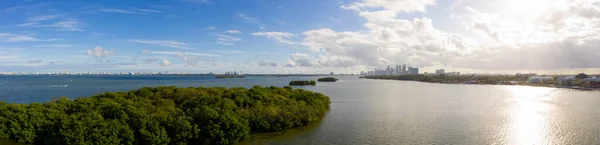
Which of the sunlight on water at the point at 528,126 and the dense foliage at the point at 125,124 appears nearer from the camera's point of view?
the dense foliage at the point at 125,124

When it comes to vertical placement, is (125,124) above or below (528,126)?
above

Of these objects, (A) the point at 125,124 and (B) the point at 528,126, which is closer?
(A) the point at 125,124

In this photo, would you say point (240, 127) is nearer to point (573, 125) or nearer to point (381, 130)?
point (381, 130)

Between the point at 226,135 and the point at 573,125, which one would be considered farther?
the point at 573,125

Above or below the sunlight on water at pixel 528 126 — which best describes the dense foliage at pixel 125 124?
above

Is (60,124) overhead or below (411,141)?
overhead

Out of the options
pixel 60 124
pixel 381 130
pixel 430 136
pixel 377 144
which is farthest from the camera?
pixel 381 130

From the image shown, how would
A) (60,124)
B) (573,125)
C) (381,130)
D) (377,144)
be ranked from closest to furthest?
1. (60,124)
2. (377,144)
3. (381,130)
4. (573,125)

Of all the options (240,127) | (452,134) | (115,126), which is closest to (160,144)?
(115,126)

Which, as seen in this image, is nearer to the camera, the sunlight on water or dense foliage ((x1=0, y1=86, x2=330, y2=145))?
dense foliage ((x1=0, y1=86, x2=330, y2=145))

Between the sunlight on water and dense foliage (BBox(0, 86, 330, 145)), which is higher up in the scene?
dense foliage (BBox(0, 86, 330, 145))
